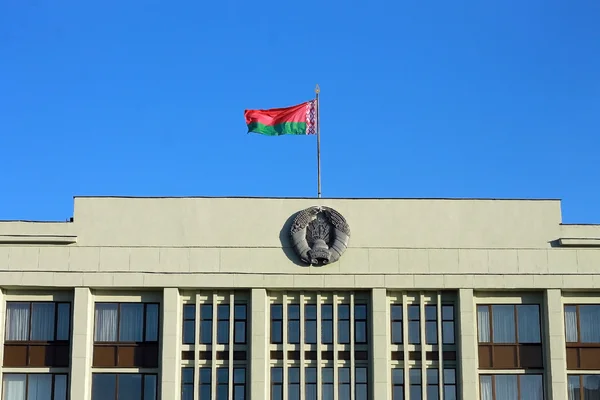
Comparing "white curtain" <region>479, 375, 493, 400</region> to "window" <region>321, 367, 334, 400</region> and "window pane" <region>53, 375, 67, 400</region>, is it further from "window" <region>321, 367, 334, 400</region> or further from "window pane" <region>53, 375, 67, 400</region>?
"window pane" <region>53, 375, 67, 400</region>

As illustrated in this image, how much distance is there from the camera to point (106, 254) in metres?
46.4

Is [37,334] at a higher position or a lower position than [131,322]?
lower

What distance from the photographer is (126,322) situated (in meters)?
46.5

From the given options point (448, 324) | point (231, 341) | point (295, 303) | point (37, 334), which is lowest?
point (231, 341)

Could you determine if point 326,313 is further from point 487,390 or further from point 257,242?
point 487,390

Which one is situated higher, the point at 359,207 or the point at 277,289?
the point at 359,207

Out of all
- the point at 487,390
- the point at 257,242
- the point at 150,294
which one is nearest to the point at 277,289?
the point at 257,242

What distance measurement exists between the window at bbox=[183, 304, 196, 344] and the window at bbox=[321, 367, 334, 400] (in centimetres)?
532

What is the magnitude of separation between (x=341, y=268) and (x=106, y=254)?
368 inches

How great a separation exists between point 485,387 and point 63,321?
16.9 metres

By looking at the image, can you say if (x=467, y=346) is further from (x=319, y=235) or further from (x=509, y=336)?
(x=319, y=235)

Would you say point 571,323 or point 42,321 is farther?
point 571,323

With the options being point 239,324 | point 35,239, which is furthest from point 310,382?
point 35,239

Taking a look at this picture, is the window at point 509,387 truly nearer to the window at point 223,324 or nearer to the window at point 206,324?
the window at point 223,324
